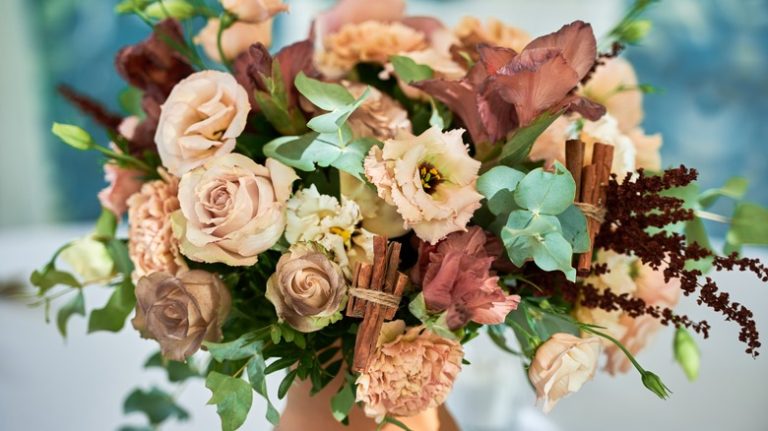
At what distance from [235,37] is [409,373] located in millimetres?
319

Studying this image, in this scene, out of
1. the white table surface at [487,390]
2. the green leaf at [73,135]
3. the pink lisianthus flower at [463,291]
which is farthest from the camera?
the white table surface at [487,390]

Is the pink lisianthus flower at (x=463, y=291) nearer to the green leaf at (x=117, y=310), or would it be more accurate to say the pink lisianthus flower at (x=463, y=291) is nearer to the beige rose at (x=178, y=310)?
the beige rose at (x=178, y=310)

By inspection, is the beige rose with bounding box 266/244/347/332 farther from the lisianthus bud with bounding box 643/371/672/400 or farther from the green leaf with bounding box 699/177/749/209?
the green leaf with bounding box 699/177/749/209

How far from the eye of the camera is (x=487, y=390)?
951 millimetres

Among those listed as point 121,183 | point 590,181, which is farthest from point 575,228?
point 121,183

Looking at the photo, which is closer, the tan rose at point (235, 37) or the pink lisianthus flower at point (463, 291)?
the pink lisianthus flower at point (463, 291)

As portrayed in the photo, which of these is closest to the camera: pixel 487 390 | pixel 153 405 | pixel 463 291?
pixel 463 291

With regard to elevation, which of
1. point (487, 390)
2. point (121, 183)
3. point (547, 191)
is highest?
point (547, 191)

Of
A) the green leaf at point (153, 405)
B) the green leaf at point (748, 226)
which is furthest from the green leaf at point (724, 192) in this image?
the green leaf at point (153, 405)

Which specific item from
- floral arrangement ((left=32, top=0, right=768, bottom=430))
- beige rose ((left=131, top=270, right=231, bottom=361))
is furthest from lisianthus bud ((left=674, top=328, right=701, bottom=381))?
beige rose ((left=131, top=270, right=231, bottom=361))

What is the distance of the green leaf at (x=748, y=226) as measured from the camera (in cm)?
59

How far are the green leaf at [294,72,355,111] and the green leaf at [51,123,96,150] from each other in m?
0.21

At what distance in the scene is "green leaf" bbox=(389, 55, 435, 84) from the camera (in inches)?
20.5

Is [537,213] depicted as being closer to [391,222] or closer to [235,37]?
[391,222]
